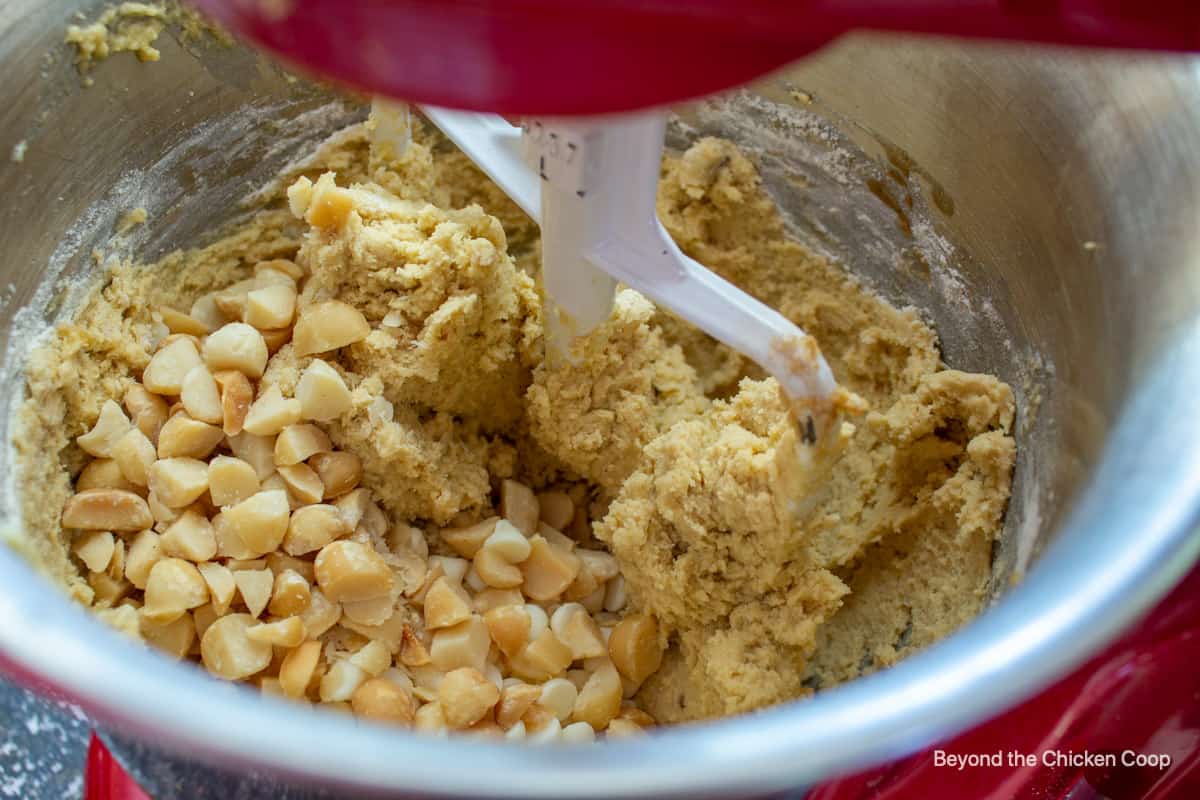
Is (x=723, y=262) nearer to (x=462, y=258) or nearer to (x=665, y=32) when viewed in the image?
(x=462, y=258)

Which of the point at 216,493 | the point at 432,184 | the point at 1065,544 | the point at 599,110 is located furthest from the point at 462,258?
the point at 1065,544

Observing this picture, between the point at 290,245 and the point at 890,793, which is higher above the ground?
the point at 290,245

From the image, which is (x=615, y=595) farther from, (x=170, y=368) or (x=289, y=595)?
(x=170, y=368)

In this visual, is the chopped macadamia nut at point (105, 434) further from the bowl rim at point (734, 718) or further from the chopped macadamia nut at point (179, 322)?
the bowl rim at point (734, 718)

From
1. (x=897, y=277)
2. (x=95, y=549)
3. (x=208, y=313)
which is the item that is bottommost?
(x=95, y=549)

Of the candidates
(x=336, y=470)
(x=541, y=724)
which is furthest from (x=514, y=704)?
(x=336, y=470)

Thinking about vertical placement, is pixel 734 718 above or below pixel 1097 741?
above

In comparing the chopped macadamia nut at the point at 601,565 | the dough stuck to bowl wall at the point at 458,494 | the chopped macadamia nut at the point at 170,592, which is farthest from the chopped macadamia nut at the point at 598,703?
the chopped macadamia nut at the point at 170,592
